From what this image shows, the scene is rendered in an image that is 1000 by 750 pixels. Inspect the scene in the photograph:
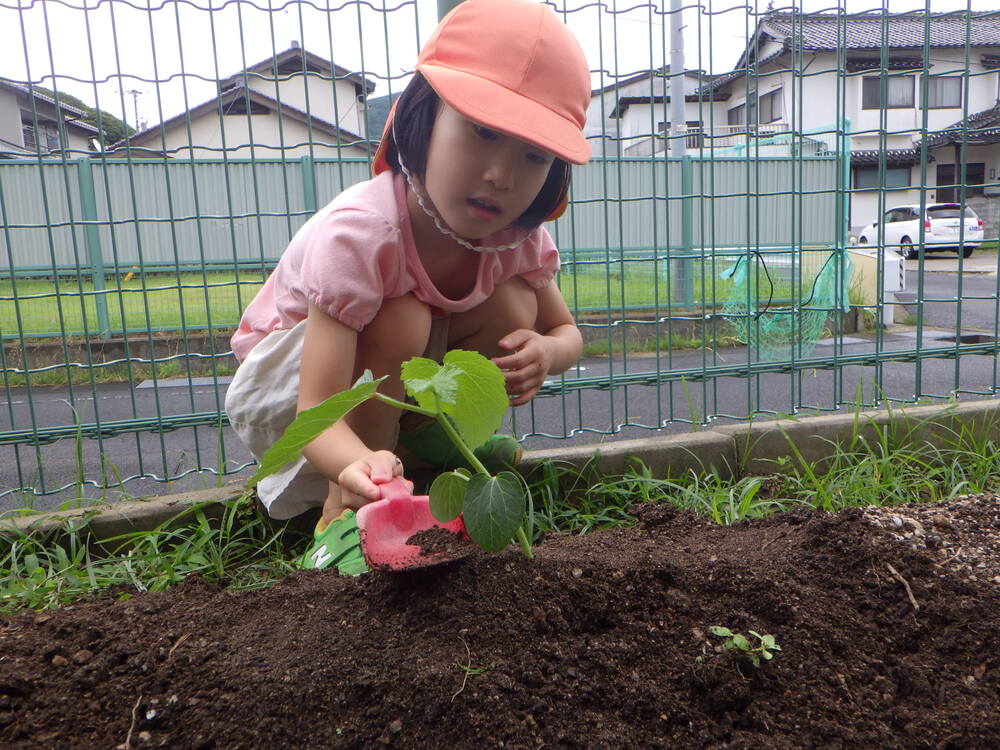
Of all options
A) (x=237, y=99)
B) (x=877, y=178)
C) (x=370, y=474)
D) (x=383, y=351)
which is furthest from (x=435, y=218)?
(x=877, y=178)

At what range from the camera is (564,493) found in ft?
5.71

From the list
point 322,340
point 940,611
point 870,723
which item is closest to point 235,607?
point 322,340

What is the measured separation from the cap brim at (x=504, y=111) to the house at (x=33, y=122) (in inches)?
43.8

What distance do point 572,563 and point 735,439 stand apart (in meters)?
0.92

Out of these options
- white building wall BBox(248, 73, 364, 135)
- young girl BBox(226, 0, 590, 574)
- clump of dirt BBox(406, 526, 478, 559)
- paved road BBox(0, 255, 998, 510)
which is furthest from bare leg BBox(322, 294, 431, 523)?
white building wall BBox(248, 73, 364, 135)

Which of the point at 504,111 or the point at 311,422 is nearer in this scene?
the point at 311,422

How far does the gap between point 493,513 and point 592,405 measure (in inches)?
116

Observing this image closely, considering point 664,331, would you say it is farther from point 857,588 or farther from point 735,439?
point 857,588

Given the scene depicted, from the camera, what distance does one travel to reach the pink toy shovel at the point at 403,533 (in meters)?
0.98

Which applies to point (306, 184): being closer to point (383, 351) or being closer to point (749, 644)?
point (383, 351)

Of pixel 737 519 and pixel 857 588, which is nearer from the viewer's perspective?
pixel 857 588

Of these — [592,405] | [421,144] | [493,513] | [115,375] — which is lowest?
[592,405]

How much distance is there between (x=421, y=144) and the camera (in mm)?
1271

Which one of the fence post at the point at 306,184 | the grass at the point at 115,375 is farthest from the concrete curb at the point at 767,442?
the grass at the point at 115,375
